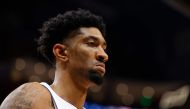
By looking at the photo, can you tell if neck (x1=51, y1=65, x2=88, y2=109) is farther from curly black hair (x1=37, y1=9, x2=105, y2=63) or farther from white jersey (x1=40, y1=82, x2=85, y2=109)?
curly black hair (x1=37, y1=9, x2=105, y2=63)

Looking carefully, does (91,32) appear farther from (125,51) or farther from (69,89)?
(125,51)

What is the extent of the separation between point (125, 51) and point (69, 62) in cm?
1082

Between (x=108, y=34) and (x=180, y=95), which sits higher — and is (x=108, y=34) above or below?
above

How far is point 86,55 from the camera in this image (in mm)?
3443

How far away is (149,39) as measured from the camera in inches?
532

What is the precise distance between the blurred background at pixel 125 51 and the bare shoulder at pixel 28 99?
7.77m

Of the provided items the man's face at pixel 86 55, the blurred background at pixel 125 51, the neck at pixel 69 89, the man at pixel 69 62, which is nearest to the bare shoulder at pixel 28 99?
the man at pixel 69 62

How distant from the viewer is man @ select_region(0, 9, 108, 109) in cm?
327

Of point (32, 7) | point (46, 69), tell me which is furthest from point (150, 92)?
point (32, 7)

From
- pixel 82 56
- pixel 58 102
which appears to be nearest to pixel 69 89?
pixel 58 102

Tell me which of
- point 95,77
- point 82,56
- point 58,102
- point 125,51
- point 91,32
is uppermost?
point 125,51

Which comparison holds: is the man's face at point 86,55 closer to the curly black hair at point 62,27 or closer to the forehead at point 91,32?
the forehead at point 91,32

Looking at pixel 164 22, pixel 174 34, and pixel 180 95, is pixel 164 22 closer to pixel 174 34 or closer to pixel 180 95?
pixel 174 34

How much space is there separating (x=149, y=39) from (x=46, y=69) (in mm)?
3408
